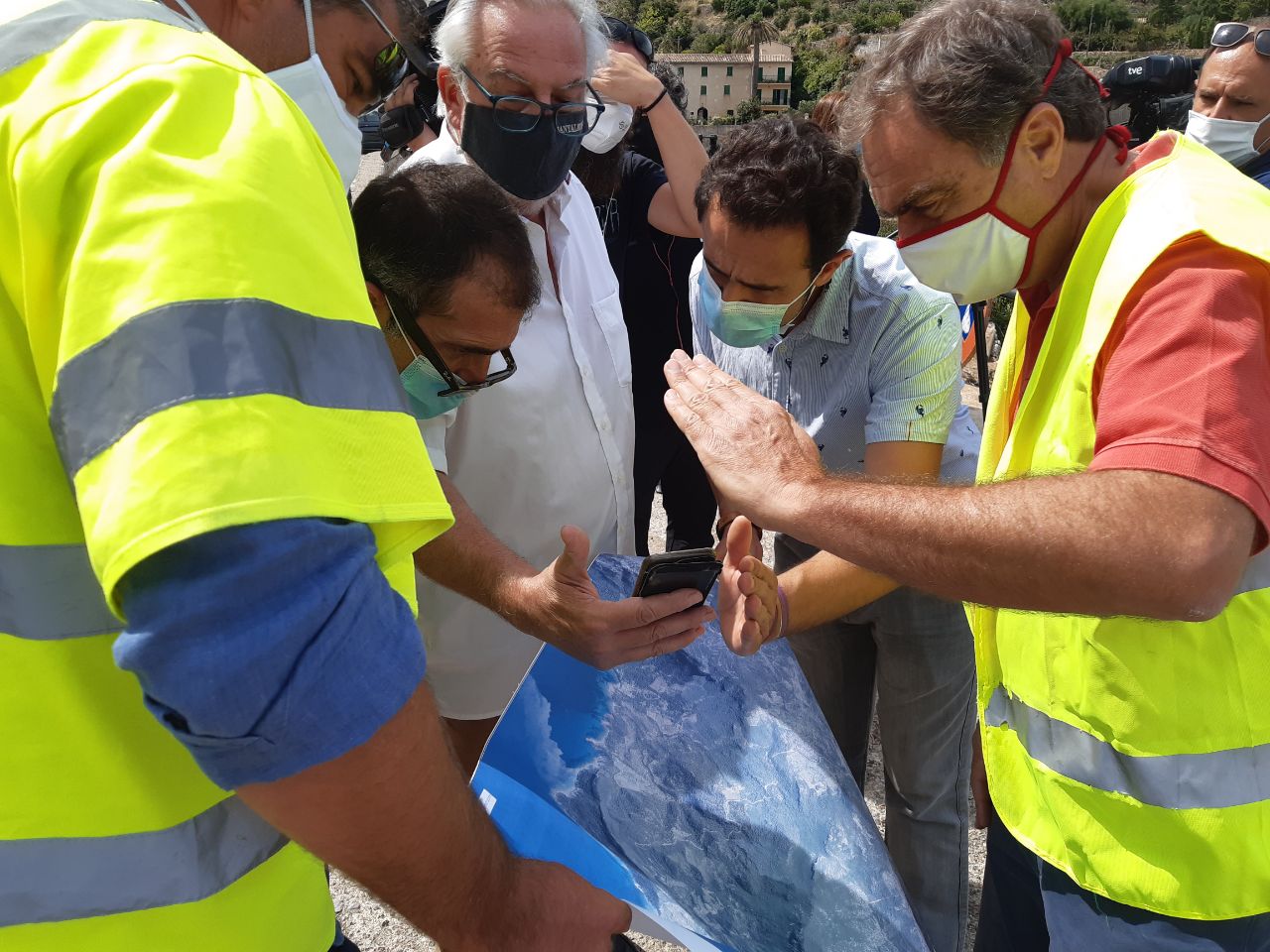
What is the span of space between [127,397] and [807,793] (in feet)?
4.05

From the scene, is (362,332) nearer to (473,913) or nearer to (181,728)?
(181,728)

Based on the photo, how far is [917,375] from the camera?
210 cm

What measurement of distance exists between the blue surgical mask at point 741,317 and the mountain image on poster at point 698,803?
0.82 meters

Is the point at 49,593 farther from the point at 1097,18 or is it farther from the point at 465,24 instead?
the point at 1097,18

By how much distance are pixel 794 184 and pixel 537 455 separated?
0.81m

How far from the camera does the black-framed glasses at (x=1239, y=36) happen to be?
4.28 meters

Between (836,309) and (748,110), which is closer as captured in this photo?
(836,309)

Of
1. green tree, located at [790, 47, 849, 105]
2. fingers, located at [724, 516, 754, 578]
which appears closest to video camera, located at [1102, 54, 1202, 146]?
fingers, located at [724, 516, 754, 578]

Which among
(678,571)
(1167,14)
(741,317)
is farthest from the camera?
(1167,14)

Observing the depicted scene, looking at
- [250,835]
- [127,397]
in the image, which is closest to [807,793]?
[250,835]

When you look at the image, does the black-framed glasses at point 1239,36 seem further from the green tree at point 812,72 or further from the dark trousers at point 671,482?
the green tree at point 812,72

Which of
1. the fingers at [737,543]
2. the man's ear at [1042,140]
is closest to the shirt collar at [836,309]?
the fingers at [737,543]

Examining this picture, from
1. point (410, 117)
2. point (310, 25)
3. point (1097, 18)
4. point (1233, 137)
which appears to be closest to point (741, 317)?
point (310, 25)

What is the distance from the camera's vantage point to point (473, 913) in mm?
889
